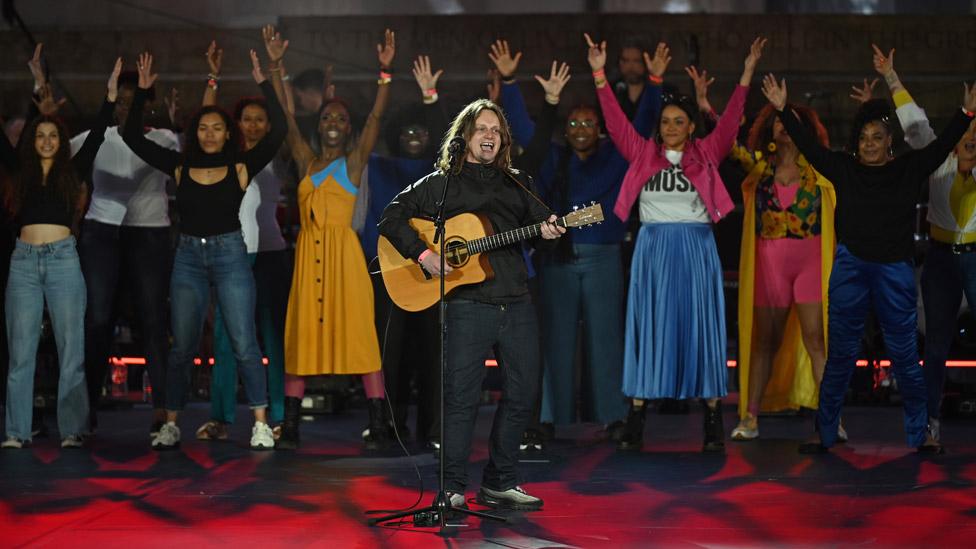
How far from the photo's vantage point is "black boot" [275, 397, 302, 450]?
731 cm

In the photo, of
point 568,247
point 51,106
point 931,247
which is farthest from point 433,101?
point 931,247

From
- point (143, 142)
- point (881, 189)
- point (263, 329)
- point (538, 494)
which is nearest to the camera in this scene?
point (538, 494)

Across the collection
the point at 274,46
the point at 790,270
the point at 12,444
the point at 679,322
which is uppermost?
the point at 274,46

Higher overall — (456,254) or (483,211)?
(483,211)

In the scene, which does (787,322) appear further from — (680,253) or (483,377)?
(483,377)

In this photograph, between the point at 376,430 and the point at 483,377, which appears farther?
the point at 376,430

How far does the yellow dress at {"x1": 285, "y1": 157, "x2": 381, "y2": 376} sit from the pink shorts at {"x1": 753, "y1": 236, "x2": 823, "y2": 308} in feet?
7.88

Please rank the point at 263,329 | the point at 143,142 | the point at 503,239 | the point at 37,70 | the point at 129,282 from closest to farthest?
the point at 503,239, the point at 143,142, the point at 37,70, the point at 129,282, the point at 263,329

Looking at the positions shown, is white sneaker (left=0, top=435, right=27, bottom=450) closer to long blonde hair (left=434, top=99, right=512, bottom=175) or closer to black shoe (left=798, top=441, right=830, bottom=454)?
long blonde hair (left=434, top=99, right=512, bottom=175)

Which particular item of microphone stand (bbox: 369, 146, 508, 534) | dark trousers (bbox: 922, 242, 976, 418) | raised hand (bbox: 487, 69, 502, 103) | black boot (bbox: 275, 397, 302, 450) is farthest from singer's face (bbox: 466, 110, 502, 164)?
dark trousers (bbox: 922, 242, 976, 418)

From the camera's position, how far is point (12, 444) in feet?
23.7

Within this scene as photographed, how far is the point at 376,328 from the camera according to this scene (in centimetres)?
752

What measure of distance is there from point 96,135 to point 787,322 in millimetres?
4432

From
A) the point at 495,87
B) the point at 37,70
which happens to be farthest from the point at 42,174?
the point at 495,87
